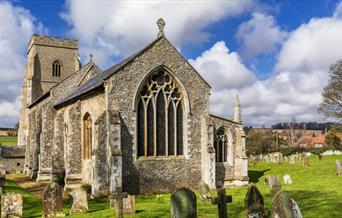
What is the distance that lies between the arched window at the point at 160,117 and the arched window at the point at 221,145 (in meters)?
3.25

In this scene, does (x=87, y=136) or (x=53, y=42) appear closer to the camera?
(x=87, y=136)

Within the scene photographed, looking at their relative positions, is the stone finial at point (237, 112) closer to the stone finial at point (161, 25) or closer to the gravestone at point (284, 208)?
the stone finial at point (161, 25)

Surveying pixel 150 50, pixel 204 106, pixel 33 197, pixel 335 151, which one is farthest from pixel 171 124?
pixel 335 151

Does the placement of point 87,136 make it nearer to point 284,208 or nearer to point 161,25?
point 161,25

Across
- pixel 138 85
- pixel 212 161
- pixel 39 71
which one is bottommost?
pixel 212 161

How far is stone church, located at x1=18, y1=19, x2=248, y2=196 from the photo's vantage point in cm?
1805

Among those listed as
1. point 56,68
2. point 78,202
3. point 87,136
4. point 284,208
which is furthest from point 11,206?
point 56,68

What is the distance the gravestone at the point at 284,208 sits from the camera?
729 centimetres

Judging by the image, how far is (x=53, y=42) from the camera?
48.4m

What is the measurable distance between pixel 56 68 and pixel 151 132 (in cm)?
3320

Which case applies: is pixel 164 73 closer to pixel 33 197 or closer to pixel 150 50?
pixel 150 50

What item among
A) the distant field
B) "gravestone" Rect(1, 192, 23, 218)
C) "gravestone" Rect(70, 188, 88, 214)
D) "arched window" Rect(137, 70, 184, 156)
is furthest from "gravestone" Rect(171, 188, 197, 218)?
the distant field

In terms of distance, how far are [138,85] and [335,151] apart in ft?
144

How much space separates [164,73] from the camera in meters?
20.1
